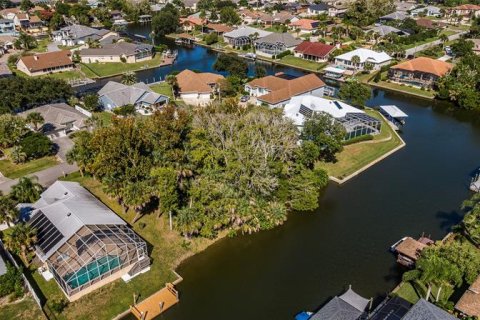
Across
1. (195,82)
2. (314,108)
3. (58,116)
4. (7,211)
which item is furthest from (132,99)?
(7,211)

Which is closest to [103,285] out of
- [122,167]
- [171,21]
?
[122,167]

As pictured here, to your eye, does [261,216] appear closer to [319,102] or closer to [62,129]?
[319,102]

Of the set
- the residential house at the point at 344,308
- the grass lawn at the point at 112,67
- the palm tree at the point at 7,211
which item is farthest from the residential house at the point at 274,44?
the residential house at the point at 344,308

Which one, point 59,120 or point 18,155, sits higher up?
point 59,120

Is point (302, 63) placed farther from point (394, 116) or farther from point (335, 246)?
point (335, 246)

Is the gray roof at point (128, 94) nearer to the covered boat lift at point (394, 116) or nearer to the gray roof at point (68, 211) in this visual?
the gray roof at point (68, 211)
